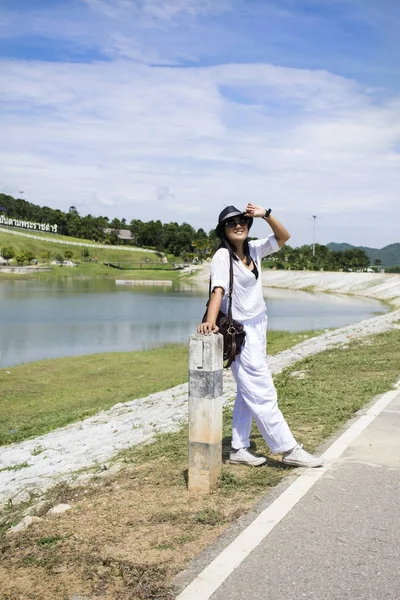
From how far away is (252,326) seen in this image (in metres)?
5.85

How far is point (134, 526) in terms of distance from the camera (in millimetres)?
4848

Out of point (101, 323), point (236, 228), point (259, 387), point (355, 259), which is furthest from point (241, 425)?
point (355, 259)

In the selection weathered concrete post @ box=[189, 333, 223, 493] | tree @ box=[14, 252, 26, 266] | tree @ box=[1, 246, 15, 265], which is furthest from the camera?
tree @ box=[1, 246, 15, 265]

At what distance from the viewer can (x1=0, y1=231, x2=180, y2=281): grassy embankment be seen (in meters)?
114

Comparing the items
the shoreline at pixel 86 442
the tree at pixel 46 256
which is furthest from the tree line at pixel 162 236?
the shoreline at pixel 86 442

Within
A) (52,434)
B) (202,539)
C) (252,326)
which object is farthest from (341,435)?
(52,434)

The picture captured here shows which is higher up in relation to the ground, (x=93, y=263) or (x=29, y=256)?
(x=29, y=256)

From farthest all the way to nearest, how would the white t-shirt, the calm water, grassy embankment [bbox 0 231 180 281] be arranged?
grassy embankment [bbox 0 231 180 281] → the calm water → the white t-shirt

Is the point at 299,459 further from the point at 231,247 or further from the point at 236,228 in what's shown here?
the point at 236,228

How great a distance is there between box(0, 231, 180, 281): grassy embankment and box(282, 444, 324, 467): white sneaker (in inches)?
4059

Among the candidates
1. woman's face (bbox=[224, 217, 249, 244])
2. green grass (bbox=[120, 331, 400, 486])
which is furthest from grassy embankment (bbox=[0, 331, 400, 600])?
woman's face (bbox=[224, 217, 249, 244])

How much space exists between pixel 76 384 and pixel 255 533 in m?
14.9

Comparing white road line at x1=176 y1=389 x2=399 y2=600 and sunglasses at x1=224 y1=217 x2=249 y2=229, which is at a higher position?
sunglasses at x1=224 y1=217 x2=249 y2=229

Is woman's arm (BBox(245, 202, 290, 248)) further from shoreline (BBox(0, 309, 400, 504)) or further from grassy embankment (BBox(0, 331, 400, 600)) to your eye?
shoreline (BBox(0, 309, 400, 504))
